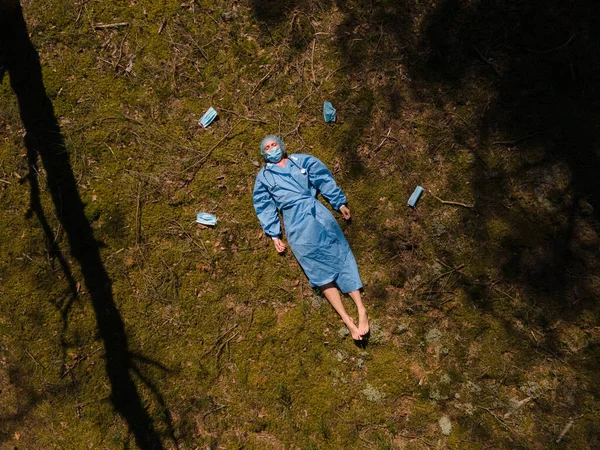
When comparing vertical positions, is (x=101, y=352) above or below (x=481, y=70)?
below

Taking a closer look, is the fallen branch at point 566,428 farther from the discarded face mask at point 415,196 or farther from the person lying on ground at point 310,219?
the discarded face mask at point 415,196

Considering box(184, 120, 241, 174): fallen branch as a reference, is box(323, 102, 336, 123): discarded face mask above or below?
above

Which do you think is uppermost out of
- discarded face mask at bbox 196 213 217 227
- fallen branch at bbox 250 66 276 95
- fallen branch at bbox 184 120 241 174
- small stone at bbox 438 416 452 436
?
fallen branch at bbox 250 66 276 95

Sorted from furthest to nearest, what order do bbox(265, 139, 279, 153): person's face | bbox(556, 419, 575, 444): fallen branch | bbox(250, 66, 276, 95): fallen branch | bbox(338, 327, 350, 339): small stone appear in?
1. bbox(250, 66, 276, 95): fallen branch
2. bbox(338, 327, 350, 339): small stone
3. bbox(265, 139, 279, 153): person's face
4. bbox(556, 419, 575, 444): fallen branch

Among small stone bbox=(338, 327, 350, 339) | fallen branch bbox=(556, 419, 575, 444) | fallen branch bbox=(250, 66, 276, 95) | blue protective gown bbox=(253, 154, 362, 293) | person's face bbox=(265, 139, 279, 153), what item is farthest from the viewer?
fallen branch bbox=(250, 66, 276, 95)

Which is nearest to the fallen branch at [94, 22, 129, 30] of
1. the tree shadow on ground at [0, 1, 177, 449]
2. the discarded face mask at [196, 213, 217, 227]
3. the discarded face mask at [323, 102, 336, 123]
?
the tree shadow on ground at [0, 1, 177, 449]

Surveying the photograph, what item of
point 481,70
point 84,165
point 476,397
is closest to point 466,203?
point 481,70

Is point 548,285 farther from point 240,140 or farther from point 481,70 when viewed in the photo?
point 240,140

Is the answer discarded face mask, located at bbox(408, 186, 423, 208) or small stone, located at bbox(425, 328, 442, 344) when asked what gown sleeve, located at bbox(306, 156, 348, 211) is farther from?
small stone, located at bbox(425, 328, 442, 344)
